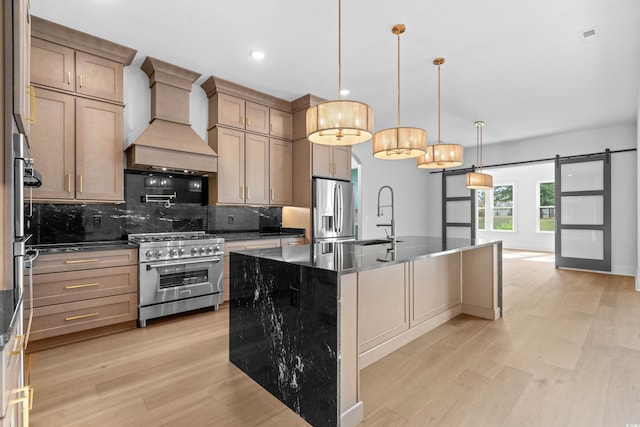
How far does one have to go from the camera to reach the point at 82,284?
288 centimetres

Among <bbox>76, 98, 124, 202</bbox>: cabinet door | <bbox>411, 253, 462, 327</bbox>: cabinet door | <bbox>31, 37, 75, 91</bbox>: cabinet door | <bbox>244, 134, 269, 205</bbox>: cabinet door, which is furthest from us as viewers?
<bbox>244, 134, 269, 205</bbox>: cabinet door

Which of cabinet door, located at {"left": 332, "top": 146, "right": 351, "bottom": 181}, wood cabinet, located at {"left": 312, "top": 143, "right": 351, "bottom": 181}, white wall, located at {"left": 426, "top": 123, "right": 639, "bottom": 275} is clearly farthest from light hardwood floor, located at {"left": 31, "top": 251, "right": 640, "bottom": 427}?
white wall, located at {"left": 426, "top": 123, "right": 639, "bottom": 275}

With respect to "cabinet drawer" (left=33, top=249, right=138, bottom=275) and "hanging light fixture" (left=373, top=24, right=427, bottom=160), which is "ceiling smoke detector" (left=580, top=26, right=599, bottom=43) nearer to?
"hanging light fixture" (left=373, top=24, right=427, bottom=160)

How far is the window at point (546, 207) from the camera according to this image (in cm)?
961

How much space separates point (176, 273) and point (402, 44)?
333 centimetres

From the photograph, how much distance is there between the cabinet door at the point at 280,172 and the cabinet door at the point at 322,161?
1.42 ft

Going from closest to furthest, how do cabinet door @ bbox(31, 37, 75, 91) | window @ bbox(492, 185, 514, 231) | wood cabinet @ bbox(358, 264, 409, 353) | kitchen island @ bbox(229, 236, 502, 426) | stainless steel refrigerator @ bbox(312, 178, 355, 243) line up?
kitchen island @ bbox(229, 236, 502, 426) < wood cabinet @ bbox(358, 264, 409, 353) < cabinet door @ bbox(31, 37, 75, 91) < stainless steel refrigerator @ bbox(312, 178, 355, 243) < window @ bbox(492, 185, 514, 231)

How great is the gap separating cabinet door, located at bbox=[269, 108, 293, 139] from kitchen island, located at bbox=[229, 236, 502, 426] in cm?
275

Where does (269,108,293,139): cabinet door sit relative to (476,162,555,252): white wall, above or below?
above

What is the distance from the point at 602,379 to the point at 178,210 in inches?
172

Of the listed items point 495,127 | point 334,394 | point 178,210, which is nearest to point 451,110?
point 495,127

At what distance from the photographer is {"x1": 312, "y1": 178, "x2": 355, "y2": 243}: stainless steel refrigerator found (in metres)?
Result: 4.62

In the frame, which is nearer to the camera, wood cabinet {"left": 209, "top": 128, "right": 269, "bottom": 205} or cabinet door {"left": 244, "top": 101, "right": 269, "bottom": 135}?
wood cabinet {"left": 209, "top": 128, "right": 269, "bottom": 205}

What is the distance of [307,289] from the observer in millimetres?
1776
